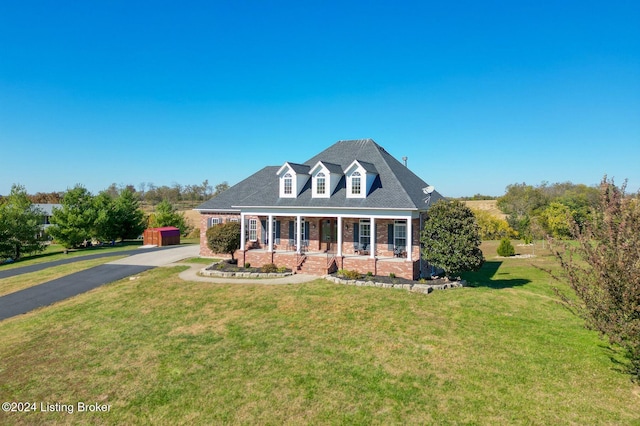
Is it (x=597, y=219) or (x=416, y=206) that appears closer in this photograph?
(x=597, y=219)

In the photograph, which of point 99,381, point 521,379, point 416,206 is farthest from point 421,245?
point 99,381

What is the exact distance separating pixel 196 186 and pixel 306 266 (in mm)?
114225

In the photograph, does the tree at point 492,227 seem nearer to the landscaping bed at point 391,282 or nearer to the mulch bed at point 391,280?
the landscaping bed at point 391,282

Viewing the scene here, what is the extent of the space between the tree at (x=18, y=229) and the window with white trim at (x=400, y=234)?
42700 mm

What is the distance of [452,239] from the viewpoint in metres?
19.6

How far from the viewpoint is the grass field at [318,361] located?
8977mm

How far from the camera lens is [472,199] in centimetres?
11562

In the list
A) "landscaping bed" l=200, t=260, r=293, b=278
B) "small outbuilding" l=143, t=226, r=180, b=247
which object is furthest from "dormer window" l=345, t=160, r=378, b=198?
"small outbuilding" l=143, t=226, r=180, b=247

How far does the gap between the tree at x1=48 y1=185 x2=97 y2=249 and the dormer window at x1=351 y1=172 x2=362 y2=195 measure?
34266mm

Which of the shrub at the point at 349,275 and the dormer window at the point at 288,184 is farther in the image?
the dormer window at the point at 288,184

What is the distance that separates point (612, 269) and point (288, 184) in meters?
20.4

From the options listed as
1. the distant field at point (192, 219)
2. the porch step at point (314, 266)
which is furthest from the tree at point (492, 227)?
the distant field at point (192, 219)

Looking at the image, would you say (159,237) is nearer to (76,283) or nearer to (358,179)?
(76,283)

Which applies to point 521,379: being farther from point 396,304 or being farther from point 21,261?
point 21,261
